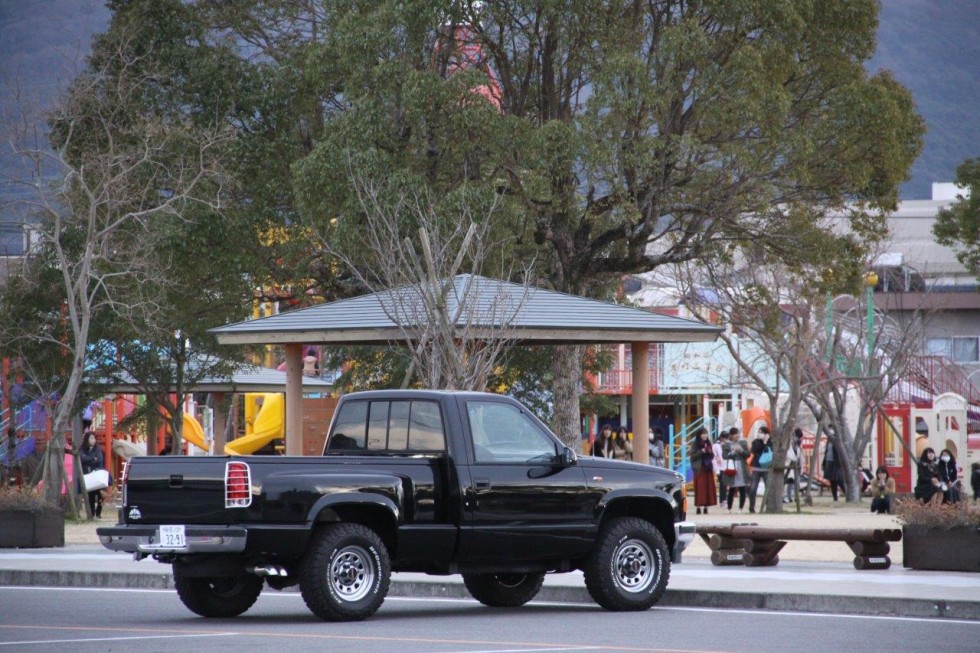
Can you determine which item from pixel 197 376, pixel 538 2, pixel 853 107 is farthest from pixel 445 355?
pixel 197 376

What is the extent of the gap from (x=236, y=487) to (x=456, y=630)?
6.40 ft

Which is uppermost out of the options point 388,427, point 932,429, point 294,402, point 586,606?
point 294,402

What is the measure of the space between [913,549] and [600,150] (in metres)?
11.7

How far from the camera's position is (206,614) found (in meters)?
13.0

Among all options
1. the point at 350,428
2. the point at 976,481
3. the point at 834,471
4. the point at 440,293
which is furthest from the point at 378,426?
the point at 834,471

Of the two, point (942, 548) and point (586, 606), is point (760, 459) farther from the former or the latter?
point (586, 606)

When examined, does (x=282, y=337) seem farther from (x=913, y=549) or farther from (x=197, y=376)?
(x=197, y=376)

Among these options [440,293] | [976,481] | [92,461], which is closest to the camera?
[440,293]

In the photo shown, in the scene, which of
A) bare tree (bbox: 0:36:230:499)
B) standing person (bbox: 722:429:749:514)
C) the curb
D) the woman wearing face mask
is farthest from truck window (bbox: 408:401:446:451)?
standing person (bbox: 722:429:749:514)

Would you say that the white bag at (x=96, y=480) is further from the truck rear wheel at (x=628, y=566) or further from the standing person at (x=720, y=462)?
the truck rear wheel at (x=628, y=566)

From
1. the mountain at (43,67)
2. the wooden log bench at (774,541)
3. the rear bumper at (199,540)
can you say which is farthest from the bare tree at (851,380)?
the rear bumper at (199,540)

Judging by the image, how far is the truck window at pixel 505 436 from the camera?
42.9 feet

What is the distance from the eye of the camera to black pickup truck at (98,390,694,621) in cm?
1188

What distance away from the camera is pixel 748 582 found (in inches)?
601
